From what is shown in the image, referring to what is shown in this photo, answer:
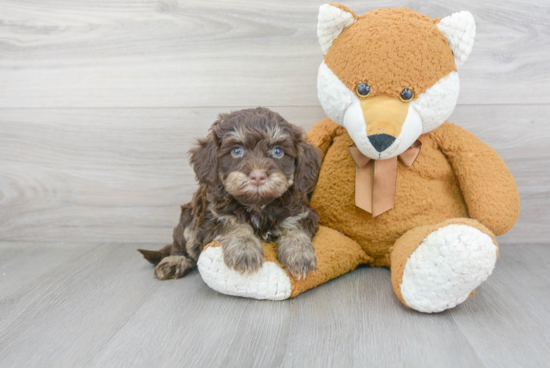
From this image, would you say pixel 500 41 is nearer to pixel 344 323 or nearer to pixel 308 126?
pixel 308 126

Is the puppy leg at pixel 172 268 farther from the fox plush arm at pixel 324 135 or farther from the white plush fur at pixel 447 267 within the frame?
the white plush fur at pixel 447 267

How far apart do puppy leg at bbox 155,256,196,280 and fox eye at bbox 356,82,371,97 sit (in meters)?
1.06

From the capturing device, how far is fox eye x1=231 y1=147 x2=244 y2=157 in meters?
1.59

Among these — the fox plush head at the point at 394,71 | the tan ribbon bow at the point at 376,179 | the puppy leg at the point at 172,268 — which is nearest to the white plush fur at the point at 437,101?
the fox plush head at the point at 394,71

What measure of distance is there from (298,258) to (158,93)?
1.27 metres

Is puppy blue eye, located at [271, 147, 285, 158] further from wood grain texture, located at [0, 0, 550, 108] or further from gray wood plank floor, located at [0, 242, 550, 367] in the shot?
wood grain texture, located at [0, 0, 550, 108]

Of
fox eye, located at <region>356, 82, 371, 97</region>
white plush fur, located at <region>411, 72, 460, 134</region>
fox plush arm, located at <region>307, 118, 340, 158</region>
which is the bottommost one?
fox plush arm, located at <region>307, 118, 340, 158</region>

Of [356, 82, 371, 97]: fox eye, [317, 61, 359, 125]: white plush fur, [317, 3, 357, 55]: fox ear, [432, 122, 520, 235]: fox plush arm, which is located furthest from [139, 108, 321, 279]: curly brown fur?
[432, 122, 520, 235]: fox plush arm

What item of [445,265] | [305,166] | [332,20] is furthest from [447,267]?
[332,20]

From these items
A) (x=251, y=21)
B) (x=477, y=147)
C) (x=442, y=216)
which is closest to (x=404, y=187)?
(x=442, y=216)

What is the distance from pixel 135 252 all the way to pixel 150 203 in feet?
0.93

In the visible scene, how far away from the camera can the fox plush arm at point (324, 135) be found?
194 cm

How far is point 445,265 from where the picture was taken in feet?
4.48

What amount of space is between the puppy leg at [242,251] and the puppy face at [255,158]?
135 mm
